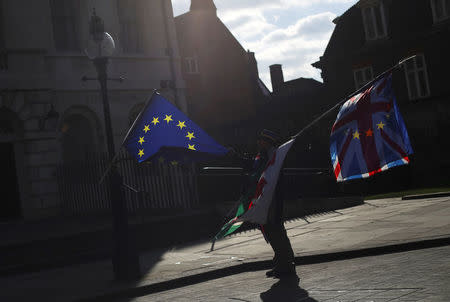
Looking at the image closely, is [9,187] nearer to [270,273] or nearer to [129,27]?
[129,27]

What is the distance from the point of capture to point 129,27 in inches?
883

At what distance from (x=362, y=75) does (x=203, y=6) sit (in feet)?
54.4

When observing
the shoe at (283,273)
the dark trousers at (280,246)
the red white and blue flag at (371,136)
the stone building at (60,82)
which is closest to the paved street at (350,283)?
the shoe at (283,273)

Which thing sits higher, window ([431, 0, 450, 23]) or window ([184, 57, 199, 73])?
window ([184, 57, 199, 73])

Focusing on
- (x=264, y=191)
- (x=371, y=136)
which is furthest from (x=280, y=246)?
(x=371, y=136)

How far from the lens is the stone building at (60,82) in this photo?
18766mm

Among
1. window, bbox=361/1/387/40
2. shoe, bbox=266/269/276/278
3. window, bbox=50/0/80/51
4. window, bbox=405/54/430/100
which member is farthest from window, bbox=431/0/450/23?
shoe, bbox=266/269/276/278

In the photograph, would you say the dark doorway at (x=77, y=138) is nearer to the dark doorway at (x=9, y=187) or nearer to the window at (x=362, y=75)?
the dark doorway at (x=9, y=187)

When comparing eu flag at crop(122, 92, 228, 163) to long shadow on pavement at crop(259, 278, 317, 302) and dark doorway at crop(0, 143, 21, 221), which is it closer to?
long shadow on pavement at crop(259, 278, 317, 302)

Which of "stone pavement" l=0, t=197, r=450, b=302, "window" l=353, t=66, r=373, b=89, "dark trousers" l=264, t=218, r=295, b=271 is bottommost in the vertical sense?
"stone pavement" l=0, t=197, r=450, b=302

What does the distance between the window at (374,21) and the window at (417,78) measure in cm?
251

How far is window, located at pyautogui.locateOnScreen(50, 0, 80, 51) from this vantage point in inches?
803

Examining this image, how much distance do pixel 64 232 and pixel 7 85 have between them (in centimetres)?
542

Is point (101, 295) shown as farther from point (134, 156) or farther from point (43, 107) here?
point (43, 107)
